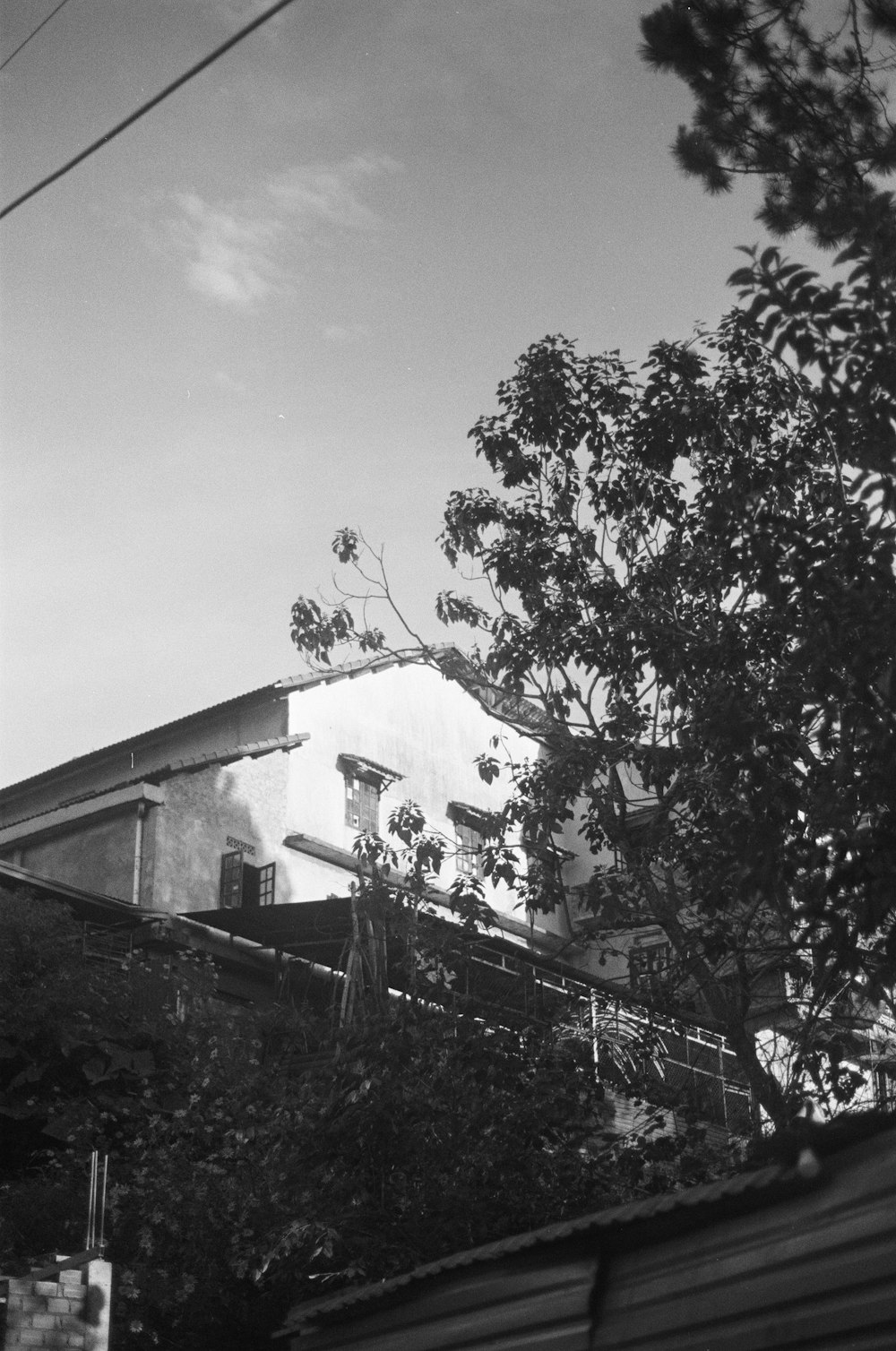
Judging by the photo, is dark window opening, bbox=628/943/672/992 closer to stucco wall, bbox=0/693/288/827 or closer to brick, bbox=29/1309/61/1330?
brick, bbox=29/1309/61/1330

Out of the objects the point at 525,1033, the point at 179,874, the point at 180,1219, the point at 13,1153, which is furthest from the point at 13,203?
the point at 179,874

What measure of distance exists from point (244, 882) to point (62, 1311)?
13732 millimetres

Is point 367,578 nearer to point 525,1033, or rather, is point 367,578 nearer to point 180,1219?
point 525,1033

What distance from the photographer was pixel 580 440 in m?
15.0

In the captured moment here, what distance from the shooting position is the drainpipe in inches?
895

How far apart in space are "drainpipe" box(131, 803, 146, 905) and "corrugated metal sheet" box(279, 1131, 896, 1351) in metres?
16.2

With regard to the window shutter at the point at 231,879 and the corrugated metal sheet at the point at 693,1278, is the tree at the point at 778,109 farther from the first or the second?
the window shutter at the point at 231,879

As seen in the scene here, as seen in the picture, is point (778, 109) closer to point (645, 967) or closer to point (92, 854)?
point (645, 967)

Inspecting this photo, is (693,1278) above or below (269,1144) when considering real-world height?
below

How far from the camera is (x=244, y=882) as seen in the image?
24172 millimetres

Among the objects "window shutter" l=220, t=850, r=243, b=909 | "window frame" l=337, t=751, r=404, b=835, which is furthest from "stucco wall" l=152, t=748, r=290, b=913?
"window frame" l=337, t=751, r=404, b=835

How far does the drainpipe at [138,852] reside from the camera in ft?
74.6

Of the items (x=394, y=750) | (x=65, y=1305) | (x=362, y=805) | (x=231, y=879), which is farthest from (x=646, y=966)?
(x=394, y=750)

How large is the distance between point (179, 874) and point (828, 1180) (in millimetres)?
18750
